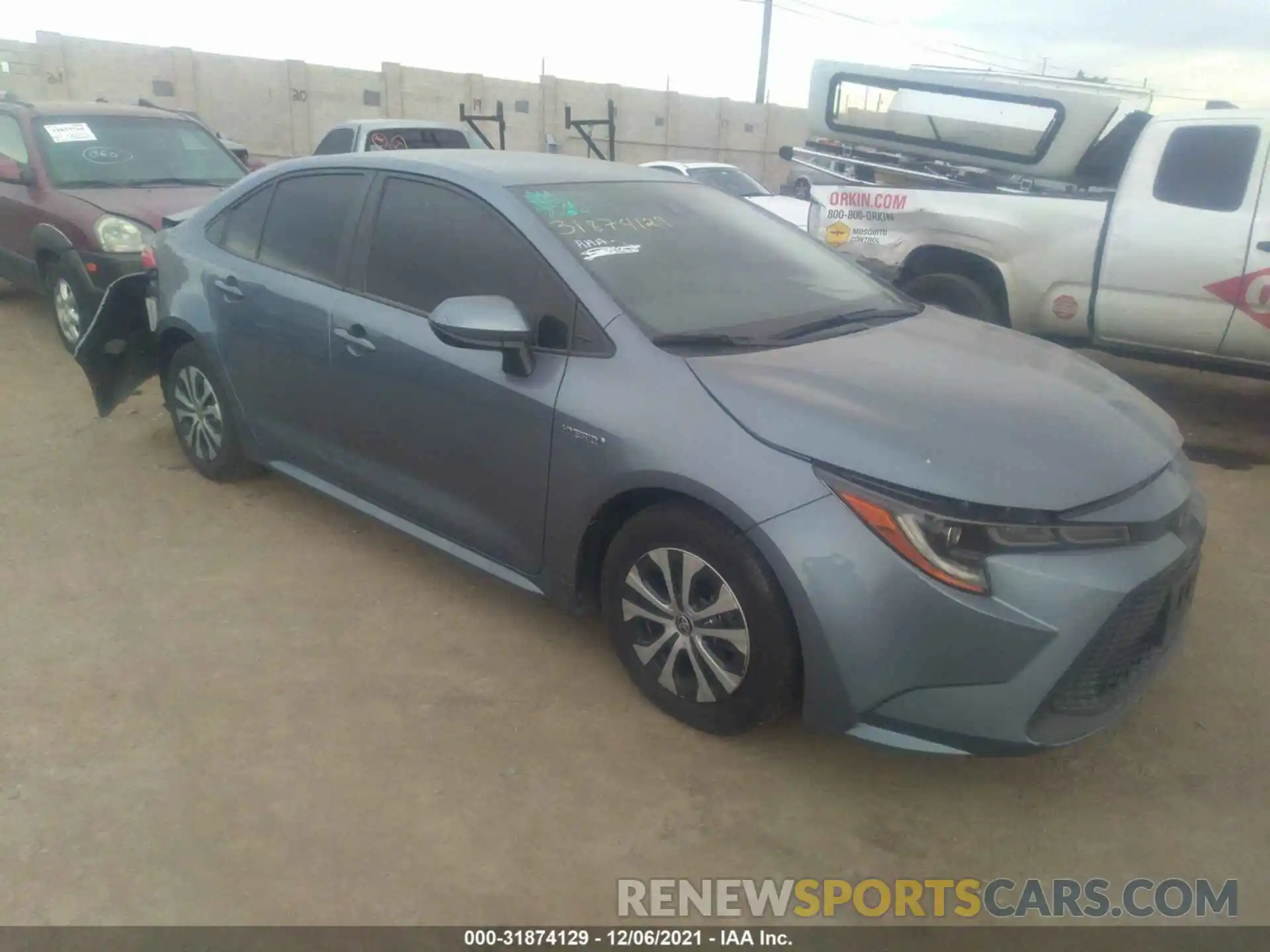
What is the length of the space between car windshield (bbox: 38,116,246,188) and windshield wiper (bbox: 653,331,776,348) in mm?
5907

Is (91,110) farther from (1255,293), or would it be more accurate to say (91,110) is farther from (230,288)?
(1255,293)

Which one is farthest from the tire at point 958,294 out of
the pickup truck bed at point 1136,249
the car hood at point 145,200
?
the car hood at point 145,200

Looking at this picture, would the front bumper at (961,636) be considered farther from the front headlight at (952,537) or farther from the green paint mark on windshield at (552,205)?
the green paint mark on windshield at (552,205)

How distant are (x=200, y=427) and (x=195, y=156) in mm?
4144

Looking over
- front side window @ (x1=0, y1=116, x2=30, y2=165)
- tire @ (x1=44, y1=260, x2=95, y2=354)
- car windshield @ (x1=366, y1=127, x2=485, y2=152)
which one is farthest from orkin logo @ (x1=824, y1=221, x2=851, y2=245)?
front side window @ (x1=0, y1=116, x2=30, y2=165)

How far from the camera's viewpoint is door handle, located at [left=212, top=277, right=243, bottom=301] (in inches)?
167

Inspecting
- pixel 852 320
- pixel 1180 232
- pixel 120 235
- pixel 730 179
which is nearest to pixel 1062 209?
pixel 1180 232

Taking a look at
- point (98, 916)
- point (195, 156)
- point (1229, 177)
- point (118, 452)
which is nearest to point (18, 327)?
point (195, 156)

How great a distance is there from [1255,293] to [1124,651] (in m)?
4.16

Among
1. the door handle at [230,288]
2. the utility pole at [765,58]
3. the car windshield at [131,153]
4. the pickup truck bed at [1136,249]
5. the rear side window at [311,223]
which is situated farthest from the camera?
the utility pole at [765,58]

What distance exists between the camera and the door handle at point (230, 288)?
4250 millimetres

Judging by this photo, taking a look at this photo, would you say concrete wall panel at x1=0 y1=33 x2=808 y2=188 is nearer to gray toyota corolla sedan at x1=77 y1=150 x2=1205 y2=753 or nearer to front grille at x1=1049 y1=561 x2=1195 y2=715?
gray toyota corolla sedan at x1=77 y1=150 x2=1205 y2=753

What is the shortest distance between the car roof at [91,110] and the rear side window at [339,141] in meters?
2.63

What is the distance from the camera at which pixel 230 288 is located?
4.29 m
